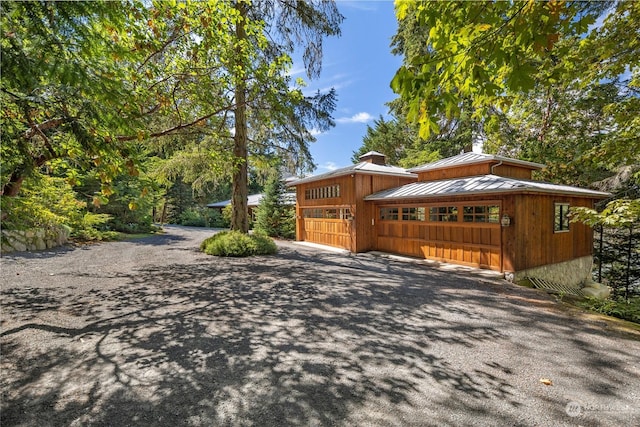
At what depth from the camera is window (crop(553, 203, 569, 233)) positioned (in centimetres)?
918

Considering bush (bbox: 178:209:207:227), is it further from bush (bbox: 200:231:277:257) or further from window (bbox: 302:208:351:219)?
bush (bbox: 200:231:277:257)

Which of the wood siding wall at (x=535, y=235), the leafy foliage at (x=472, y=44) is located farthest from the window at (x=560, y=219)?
the leafy foliage at (x=472, y=44)

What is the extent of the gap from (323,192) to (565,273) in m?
10.4

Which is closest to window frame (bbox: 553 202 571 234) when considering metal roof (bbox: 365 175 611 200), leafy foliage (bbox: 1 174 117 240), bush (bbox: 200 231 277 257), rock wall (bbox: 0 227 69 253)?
metal roof (bbox: 365 175 611 200)

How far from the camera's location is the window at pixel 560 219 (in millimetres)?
9180

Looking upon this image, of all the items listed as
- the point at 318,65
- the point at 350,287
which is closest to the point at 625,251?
the point at 350,287

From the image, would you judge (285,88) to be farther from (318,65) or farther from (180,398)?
(180,398)

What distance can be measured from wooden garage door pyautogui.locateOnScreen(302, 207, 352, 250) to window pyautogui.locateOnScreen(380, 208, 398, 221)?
1488 millimetres

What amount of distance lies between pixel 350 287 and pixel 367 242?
615 centimetres

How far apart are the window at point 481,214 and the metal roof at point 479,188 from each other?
74 cm

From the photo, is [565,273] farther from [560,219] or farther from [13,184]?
[13,184]

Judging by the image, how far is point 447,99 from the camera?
211cm

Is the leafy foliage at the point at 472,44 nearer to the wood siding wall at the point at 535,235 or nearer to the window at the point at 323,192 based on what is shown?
the wood siding wall at the point at 535,235

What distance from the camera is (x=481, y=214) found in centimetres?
878
